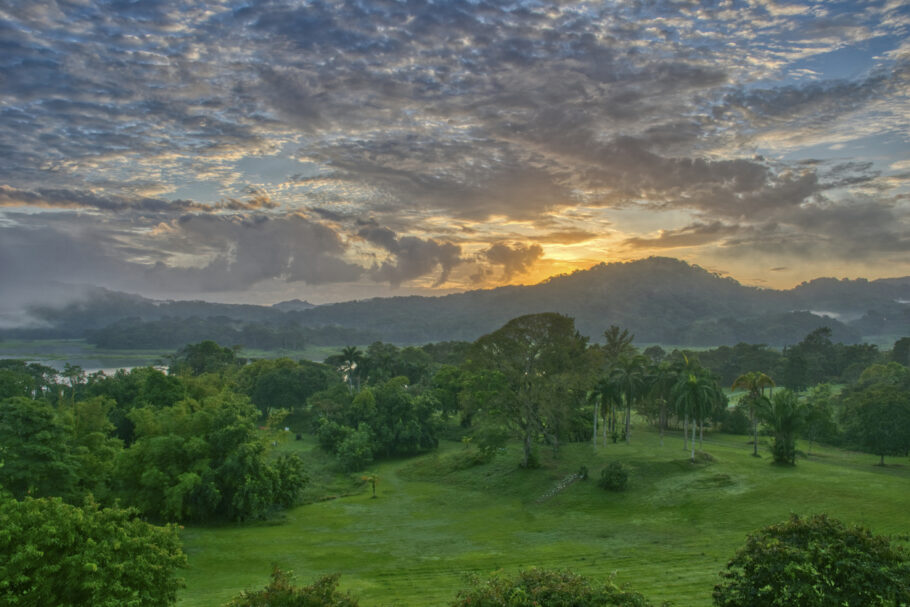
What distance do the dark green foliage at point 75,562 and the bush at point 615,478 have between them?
29.0 meters

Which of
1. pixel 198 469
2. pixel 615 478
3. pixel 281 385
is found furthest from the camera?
pixel 281 385

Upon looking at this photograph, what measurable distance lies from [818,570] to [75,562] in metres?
19.6

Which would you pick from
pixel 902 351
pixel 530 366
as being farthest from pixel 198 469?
pixel 902 351

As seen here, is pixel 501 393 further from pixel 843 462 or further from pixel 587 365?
pixel 843 462

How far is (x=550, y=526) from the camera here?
109ft

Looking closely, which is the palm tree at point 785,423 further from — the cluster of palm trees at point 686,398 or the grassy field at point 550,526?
the grassy field at point 550,526

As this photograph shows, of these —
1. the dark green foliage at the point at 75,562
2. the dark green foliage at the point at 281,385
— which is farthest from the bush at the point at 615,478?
the dark green foliage at the point at 281,385

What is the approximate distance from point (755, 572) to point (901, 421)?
150ft

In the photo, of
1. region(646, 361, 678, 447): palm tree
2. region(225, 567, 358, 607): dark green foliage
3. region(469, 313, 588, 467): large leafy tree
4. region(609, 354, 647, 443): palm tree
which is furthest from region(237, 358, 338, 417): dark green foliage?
region(225, 567, 358, 607): dark green foliage

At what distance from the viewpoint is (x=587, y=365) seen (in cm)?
5025

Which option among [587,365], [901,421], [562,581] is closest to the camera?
[562,581]

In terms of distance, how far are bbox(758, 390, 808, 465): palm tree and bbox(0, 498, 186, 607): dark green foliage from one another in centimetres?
4039

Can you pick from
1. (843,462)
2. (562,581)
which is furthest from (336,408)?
(562,581)

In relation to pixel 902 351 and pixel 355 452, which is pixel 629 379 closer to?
pixel 355 452
